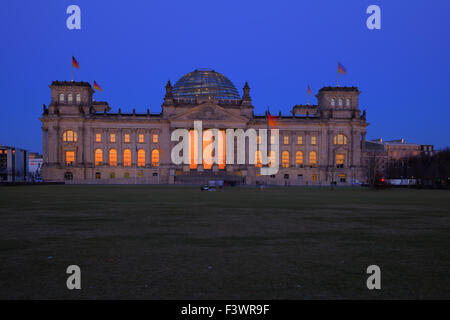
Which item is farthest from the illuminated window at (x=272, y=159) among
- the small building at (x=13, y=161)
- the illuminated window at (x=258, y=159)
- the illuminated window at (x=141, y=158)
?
the small building at (x=13, y=161)

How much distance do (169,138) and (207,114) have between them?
10.9 metres

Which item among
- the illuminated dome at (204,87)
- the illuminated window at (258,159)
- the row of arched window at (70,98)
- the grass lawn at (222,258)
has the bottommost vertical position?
the grass lawn at (222,258)

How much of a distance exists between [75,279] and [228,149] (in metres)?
90.6

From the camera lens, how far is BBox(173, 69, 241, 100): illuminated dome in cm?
10615

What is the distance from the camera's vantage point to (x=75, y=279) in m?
6.79

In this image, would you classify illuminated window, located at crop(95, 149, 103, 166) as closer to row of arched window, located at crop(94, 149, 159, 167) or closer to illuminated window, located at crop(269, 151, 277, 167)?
row of arched window, located at crop(94, 149, 159, 167)

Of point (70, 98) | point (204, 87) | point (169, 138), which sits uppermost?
point (204, 87)

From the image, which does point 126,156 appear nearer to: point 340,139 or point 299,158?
point 299,158

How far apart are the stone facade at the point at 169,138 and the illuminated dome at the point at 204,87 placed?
3926 millimetres

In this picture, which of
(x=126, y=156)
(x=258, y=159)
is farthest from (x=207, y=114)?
(x=126, y=156)

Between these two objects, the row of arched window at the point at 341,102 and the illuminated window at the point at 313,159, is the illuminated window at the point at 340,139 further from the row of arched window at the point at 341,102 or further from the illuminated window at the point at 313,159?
the row of arched window at the point at 341,102

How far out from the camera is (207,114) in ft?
307

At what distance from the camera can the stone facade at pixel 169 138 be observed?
9312 cm
